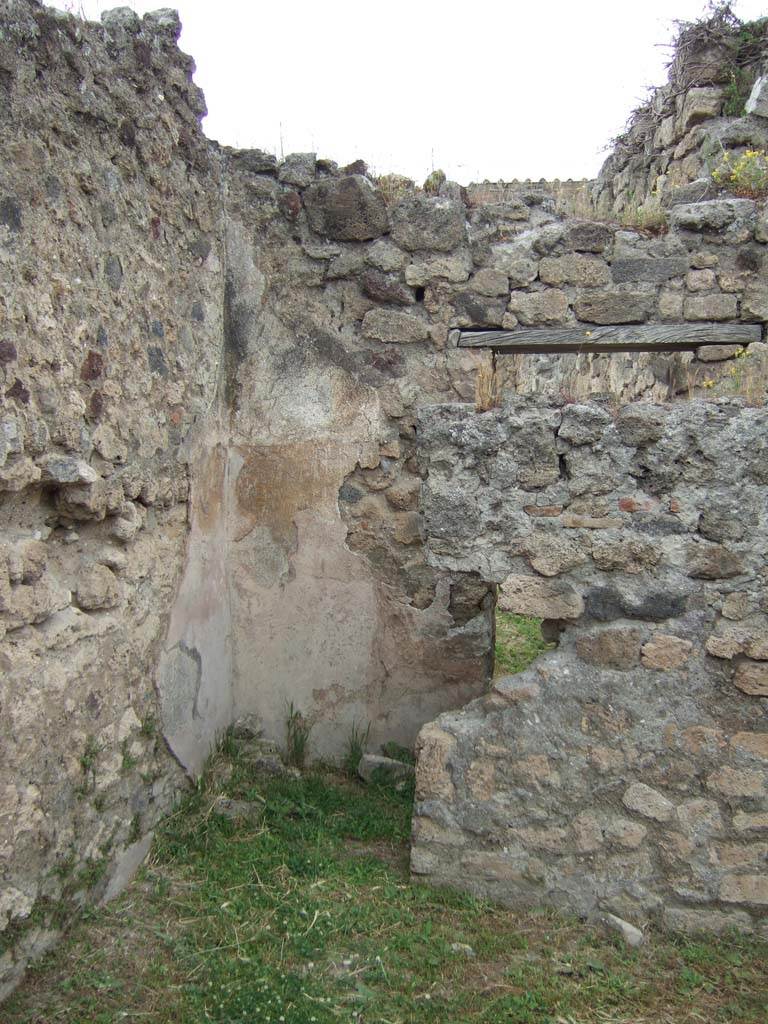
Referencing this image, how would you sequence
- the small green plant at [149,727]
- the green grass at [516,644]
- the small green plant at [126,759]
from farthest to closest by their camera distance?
the green grass at [516,644]
the small green plant at [149,727]
the small green plant at [126,759]

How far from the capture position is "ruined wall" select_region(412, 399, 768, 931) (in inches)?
110

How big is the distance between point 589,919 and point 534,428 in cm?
174

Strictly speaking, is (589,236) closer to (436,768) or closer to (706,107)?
(706,107)

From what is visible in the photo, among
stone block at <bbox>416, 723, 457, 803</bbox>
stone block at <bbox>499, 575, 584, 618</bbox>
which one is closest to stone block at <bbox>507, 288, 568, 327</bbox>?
stone block at <bbox>499, 575, 584, 618</bbox>

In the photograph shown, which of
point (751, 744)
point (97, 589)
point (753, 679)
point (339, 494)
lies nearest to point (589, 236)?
point (339, 494)

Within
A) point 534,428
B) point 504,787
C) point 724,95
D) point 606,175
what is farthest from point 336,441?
point 606,175

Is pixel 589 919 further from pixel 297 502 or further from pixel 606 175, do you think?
pixel 606 175

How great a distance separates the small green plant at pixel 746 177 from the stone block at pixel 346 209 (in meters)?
1.85

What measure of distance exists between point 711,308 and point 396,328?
1605 millimetres

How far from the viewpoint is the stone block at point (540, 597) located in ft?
9.78

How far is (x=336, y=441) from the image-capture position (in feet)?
13.9

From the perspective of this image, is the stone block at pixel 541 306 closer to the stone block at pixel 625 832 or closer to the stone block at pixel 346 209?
the stone block at pixel 346 209

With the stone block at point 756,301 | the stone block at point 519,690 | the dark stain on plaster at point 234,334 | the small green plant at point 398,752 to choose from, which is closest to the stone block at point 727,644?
the stone block at point 519,690

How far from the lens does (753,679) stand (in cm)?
278
